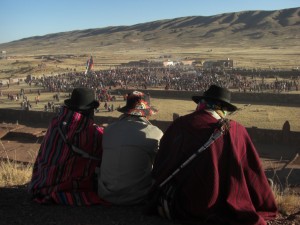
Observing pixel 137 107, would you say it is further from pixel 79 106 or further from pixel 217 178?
pixel 217 178

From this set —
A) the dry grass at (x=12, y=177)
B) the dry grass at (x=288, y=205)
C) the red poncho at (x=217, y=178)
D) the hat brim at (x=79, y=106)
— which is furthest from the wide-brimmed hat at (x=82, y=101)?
Result: the dry grass at (x=288, y=205)

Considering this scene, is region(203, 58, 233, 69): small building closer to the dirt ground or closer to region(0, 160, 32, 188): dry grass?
region(0, 160, 32, 188): dry grass

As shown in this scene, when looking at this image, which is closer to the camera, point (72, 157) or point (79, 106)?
point (72, 157)

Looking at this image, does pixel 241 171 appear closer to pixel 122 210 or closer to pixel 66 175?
pixel 122 210

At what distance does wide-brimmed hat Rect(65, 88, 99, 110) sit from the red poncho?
4.59 feet

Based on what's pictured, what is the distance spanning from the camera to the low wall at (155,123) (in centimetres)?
1719

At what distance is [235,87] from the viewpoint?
42.8 m

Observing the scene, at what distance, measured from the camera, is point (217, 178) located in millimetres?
4246

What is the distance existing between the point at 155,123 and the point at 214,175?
14.7 m

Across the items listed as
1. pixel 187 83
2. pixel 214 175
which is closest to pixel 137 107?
pixel 214 175

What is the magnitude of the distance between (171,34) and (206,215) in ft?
584

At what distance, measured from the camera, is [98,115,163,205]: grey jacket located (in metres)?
5.00

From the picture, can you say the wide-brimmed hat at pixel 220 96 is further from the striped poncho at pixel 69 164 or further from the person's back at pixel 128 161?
the striped poncho at pixel 69 164

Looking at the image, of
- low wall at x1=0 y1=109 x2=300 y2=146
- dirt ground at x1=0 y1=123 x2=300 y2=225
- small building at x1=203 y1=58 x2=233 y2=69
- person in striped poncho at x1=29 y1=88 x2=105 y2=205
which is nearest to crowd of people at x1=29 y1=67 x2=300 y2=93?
small building at x1=203 y1=58 x2=233 y2=69
